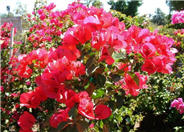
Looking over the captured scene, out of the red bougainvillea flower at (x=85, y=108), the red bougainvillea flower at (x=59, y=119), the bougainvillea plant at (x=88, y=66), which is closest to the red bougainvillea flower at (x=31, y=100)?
the bougainvillea plant at (x=88, y=66)

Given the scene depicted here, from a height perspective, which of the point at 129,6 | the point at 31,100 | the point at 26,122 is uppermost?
the point at 129,6

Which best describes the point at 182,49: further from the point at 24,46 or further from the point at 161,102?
the point at 24,46

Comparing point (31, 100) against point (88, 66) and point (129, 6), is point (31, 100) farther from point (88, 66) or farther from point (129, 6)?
point (129, 6)

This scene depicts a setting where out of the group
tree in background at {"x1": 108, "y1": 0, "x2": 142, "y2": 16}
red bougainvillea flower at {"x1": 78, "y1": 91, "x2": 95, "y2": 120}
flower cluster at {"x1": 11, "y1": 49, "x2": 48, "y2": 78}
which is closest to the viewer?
red bougainvillea flower at {"x1": 78, "y1": 91, "x2": 95, "y2": 120}

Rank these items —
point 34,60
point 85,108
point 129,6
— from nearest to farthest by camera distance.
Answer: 1. point 85,108
2. point 34,60
3. point 129,6

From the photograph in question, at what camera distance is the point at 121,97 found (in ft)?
3.42

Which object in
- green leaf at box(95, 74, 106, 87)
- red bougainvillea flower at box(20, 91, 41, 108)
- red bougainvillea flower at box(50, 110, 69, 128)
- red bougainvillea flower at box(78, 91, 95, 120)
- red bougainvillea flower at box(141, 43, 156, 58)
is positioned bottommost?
red bougainvillea flower at box(50, 110, 69, 128)

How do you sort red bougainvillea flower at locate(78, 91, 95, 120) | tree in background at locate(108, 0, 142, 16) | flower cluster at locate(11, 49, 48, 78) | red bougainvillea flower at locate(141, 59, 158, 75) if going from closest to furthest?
red bougainvillea flower at locate(78, 91, 95, 120)
red bougainvillea flower at locate(141, 59, 158, 75)
flower cluster at locate(11, 49, 48, 78)
tree in background at locate(108, 0, 142, 16)

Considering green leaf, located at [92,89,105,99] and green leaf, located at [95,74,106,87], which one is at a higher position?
green leaf, located at [95,74,106,87]

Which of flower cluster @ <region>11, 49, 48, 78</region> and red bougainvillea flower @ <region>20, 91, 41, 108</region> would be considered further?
flower cluster @ <region>11, 49, 48, 78</region>

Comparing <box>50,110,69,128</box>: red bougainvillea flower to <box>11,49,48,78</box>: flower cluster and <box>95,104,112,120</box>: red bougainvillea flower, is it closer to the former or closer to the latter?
<box>95,104,112,120</box>: red bougainvillea flower

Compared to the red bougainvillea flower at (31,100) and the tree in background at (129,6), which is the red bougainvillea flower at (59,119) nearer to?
the red bougainvillea flower at (31,100)

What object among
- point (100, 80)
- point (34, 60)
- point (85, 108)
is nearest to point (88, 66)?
point (100, 80)

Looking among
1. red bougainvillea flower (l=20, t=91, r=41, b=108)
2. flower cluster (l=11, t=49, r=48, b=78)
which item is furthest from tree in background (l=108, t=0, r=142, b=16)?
red bougainvillea flower (l=20, t=91, r=41, b=108)
